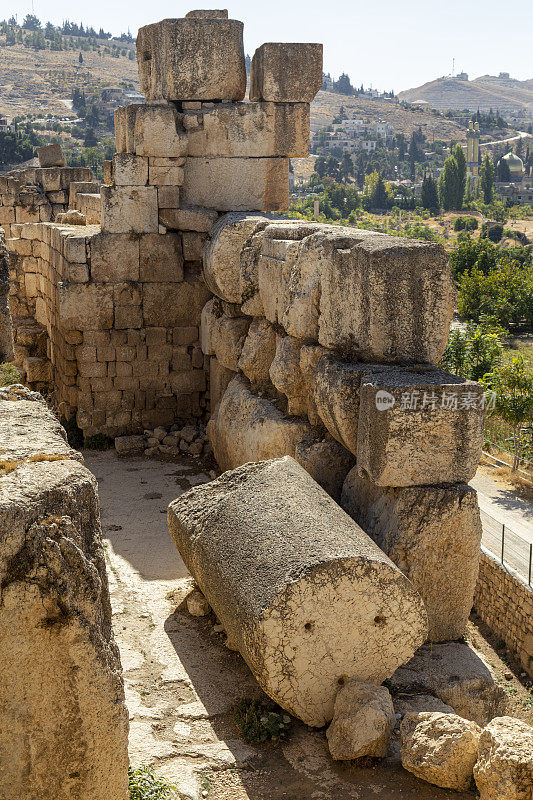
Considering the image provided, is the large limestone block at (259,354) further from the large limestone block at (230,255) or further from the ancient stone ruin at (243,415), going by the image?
the large limestone block at (230,255)

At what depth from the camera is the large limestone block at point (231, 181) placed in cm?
941

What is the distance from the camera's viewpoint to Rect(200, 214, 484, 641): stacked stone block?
16.5ft

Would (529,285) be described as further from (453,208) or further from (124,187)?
(453,208)

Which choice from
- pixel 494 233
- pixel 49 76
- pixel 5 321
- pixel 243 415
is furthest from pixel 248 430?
pixel 49 76

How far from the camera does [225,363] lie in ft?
27.6

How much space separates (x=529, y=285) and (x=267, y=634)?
1273 inches

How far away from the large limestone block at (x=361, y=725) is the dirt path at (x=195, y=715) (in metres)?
0.10

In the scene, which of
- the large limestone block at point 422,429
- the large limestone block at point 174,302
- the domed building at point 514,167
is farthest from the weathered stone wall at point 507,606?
the domed building at point 514,167

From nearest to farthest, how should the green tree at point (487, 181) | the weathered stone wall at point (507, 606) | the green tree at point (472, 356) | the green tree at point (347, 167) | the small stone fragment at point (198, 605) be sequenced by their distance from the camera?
1. the small stone fragment at point (198, 605)
2. the weathered stone wall at point (507, 606)
3. the green tree at point (472, 356)
4. the green tree at point (487, 181)
5. the green tree at point (347, 167)

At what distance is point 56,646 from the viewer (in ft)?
9.34

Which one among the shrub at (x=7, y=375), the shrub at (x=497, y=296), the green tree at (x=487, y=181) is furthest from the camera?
the green tree at (x=487, y=181)

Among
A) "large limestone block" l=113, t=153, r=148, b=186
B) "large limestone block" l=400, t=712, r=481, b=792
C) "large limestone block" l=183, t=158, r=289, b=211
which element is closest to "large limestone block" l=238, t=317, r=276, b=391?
"large limestone block" l=183, t=158, r=289, b=211

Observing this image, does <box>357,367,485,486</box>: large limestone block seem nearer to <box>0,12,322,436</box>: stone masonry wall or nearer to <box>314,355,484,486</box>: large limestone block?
<box>314,355,484,486</box>: large limestone block

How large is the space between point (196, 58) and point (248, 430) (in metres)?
4.19
